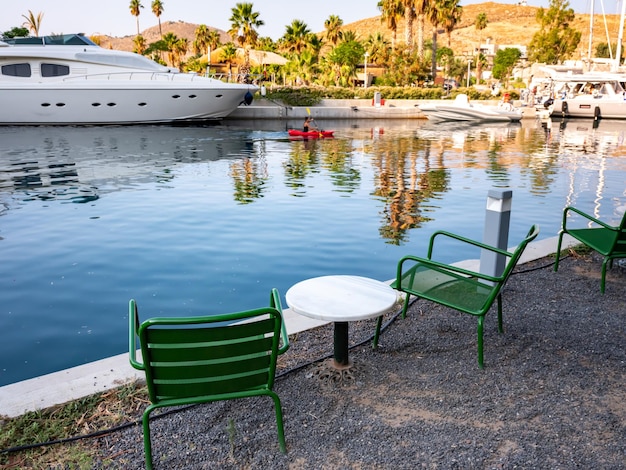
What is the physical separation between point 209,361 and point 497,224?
11.4ft

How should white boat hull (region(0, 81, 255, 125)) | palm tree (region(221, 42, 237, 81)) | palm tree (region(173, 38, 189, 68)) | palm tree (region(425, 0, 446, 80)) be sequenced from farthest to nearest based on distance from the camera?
1. palm tree (region(173, 38, 189, 68))
2. palm tree (region(221, 42, 237, 81))
3. palm tree (region(425, 0, 446, 80))
4. white boat hull (region(0, 81, 255, 125))

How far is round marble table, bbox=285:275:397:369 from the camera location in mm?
3666

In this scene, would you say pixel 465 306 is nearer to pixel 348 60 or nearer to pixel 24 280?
pixel 24 280

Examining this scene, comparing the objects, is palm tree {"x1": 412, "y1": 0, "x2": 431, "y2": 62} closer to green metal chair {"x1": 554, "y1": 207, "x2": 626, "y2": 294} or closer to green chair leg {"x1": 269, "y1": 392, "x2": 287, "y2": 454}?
green metal chair {"x1": 554, "y1": 207, "x2": 626, "y2": 294}

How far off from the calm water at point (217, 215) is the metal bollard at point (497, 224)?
223 centimetres

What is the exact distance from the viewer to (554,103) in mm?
42469

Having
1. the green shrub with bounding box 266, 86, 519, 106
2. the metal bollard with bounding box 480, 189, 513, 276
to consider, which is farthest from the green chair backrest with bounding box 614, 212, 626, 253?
the green shrub with bounding box 266, 86, 519, 106

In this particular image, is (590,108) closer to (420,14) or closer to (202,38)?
(420,14)

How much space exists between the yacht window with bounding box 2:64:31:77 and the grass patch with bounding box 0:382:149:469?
32588 mm

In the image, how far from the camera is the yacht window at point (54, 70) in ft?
102

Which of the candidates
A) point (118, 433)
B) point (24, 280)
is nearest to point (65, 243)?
point (24, 280)

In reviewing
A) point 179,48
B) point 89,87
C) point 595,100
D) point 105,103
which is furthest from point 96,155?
point 179,48

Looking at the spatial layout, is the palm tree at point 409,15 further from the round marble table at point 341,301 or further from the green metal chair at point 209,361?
the green metal chair at point 209,361

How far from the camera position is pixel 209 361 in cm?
292
